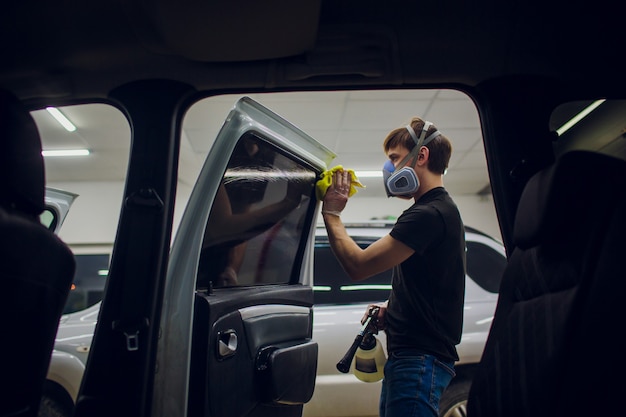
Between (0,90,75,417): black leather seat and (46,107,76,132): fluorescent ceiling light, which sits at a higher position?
(46,107,76,132): fluorescent ceiling light

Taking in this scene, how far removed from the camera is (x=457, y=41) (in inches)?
55.9

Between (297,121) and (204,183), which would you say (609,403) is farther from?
(297,121)

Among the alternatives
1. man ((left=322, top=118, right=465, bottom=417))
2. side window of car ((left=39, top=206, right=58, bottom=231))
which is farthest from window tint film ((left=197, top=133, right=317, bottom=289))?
side window of car ((left=39, top=206, right=58, bottom=231))

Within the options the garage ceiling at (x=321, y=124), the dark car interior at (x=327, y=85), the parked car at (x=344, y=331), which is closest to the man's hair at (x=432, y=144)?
the dark car interior at (x=327, y=85)

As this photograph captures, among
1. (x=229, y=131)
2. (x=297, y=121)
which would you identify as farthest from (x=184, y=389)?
(x=297, y=121)

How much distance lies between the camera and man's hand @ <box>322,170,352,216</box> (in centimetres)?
190

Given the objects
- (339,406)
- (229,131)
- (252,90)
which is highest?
(252,90)

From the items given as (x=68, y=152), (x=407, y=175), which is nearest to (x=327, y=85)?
(x=407, y=175)

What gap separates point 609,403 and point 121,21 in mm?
1638

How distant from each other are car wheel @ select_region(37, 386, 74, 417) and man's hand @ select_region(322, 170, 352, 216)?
239cm

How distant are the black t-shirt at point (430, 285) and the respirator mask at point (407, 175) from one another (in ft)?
0.43

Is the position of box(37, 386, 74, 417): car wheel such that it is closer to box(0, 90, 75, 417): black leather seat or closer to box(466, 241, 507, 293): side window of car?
box(0, 90, 75, 417): black leather seat

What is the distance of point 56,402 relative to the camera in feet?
9.52

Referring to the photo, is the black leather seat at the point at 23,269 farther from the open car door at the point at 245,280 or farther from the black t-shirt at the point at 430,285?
the black t-shirt at the point at 430,285
